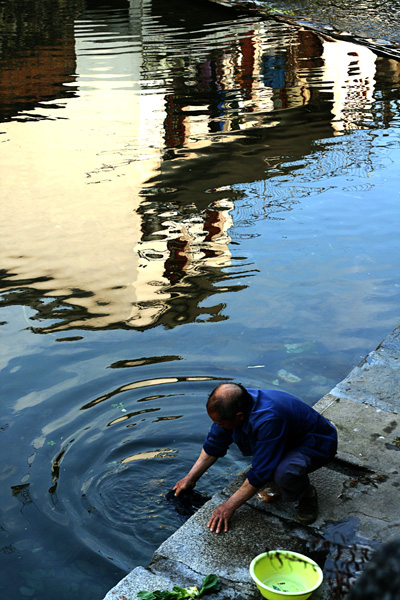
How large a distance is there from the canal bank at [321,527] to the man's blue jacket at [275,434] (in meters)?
0.31

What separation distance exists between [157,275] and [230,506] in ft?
13.8

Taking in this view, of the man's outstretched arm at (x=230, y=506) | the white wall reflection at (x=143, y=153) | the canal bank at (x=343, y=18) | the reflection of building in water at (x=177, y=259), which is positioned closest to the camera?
the man's outstretched arm at (x=230, y=506)

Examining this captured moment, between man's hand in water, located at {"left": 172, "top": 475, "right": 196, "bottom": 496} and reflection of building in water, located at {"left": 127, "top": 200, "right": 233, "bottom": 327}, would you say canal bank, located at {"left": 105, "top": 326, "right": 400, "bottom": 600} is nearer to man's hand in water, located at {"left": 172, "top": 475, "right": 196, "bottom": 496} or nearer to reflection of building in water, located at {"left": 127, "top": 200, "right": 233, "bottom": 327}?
man's hand in water, located at {"left": 172, "top": 475, "right": 196, "bottom": 496}

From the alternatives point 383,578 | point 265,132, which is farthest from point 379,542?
point 265,132

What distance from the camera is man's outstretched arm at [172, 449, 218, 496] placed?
457 cm

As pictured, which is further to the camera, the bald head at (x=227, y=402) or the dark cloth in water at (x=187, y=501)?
the dark cloth in water at (x=187, y=501)

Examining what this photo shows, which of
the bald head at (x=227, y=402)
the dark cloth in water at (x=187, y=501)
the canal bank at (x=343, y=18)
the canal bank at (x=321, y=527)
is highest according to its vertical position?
the canal bank at (x=343, y=18)

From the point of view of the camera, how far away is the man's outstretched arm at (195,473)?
4.57 meters

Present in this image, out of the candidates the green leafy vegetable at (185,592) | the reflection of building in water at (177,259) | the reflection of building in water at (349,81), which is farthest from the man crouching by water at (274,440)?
the reflection of building in water at (349,81)

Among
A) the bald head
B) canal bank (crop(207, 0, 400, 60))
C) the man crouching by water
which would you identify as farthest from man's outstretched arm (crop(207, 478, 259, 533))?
canal bank (crop(207, 0, 400, 60))

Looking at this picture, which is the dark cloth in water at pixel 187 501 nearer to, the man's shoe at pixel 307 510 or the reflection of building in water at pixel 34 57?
the man's shoe at pixel 307 510

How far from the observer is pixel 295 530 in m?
4.14

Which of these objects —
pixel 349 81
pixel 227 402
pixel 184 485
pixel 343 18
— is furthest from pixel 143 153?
pixel 343 18

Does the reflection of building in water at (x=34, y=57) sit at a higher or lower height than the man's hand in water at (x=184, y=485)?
higher
